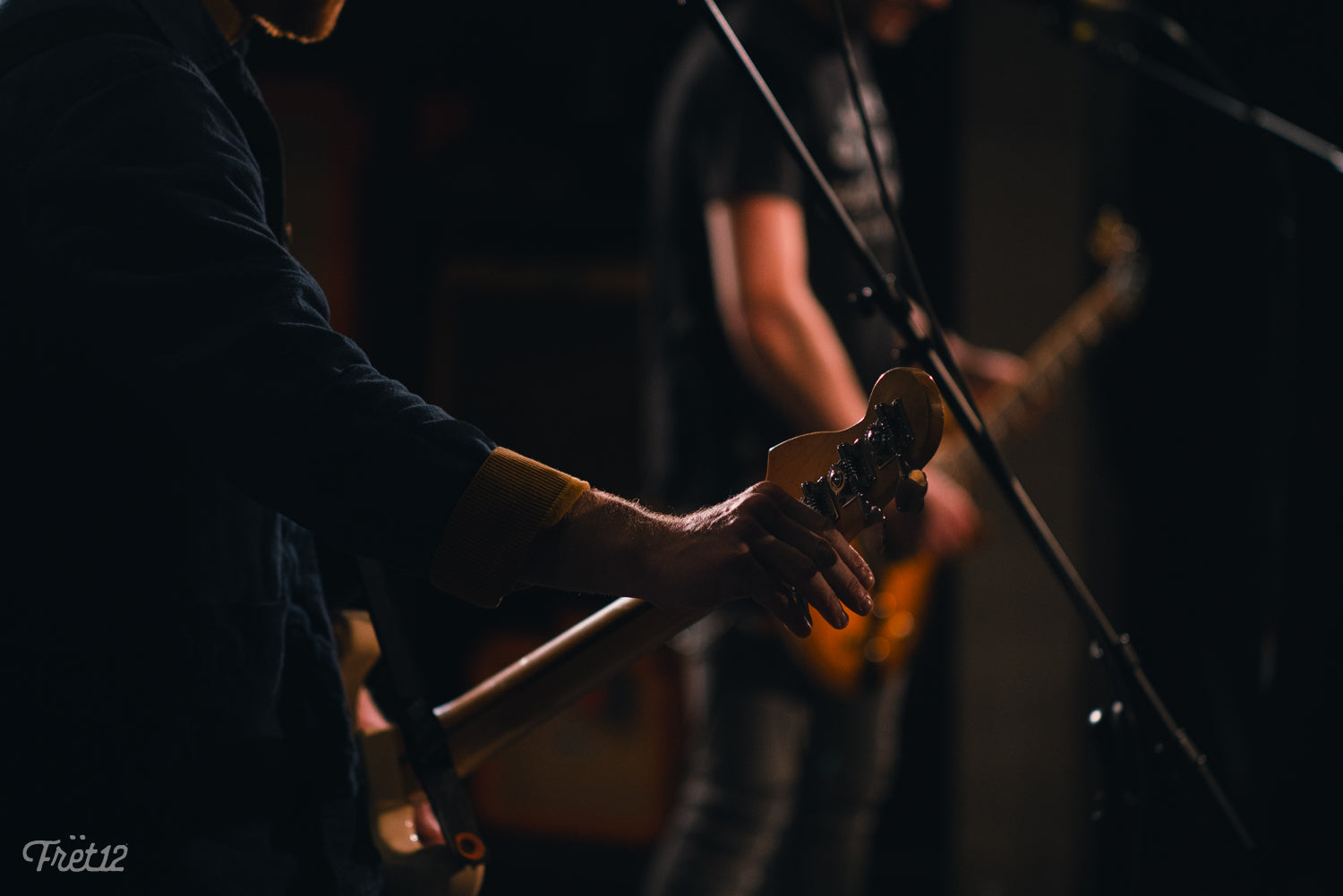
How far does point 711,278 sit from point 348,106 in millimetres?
2074

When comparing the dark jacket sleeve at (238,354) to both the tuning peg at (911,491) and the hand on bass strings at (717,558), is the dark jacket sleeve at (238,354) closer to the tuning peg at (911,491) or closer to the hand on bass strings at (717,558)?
the hand on bass strings at (717,558)

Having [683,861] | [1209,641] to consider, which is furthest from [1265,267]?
[683,861]

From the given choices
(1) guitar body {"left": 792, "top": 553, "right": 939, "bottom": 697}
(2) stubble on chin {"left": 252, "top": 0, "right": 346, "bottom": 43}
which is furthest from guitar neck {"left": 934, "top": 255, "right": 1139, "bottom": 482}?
(2) stubble on chin {"left": 252, "top": 0, "right": 346, "bottom": 43}

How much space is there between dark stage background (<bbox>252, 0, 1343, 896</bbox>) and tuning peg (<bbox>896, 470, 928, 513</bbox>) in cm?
203

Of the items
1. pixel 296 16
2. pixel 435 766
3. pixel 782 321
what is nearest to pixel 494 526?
pixel 435 766

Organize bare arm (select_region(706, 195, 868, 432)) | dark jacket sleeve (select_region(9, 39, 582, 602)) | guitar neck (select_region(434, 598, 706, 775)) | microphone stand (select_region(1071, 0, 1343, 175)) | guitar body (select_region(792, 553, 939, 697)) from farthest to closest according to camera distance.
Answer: guitar body (select_region(792, 553, 939, 697)) < bare arm (select_region(706, 195, 868, 432)) < microphone stand (select_region(1071, 0, 1343, 175)) < guitar neck (select_region(434, 598, 706, 775)) < dark jacket sleeve (select_region(9, 39, 582, 602))

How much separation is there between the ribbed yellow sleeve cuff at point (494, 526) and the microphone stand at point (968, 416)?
40cm

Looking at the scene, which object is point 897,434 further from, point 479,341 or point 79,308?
point 479,341

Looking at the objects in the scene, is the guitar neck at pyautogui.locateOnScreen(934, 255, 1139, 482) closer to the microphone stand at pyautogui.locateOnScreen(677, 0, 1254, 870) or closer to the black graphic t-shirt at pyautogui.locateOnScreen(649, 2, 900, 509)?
the black graphic t-shirt at pyautogui.locateOnScreen(649, 2, 900, 509)

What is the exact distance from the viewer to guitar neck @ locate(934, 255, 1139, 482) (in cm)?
271

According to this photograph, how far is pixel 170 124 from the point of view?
760 mm

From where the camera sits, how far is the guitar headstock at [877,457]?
2.38 ft

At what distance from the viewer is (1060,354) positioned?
281 centimetres

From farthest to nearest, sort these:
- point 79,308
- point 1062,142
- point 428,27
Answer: point 428,27, point 1062,142, point 79,308
